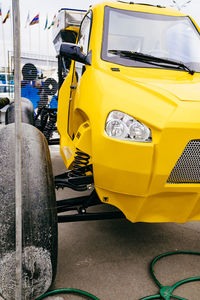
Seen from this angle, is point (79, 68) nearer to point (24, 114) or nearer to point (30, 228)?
point (24, 114)

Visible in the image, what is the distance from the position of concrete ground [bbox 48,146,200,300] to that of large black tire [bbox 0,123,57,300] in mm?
363

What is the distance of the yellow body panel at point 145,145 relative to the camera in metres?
2.05

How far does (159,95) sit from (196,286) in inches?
65.1

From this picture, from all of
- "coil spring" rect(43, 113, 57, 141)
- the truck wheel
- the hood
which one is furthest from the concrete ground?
"coil spring" rect(43, 113, 57, 141)

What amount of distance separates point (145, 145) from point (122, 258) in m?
1.37

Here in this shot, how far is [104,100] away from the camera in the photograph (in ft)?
7.51

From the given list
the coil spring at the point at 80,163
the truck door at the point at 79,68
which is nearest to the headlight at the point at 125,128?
the coil spring at the point at 80,163

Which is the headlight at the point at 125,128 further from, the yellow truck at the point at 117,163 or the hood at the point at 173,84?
the hood at the point at 173,84

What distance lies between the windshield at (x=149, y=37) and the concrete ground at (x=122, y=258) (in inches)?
75.2

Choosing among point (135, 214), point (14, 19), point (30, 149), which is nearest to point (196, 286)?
point (135, 214)

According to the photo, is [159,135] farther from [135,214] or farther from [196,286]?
[196,286]

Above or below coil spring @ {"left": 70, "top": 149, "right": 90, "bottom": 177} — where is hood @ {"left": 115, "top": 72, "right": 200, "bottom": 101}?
above

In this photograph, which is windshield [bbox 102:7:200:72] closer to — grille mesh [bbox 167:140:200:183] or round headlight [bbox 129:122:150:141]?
round headlight [bbox 129:122:150:141]

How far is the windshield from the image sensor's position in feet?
10.1
